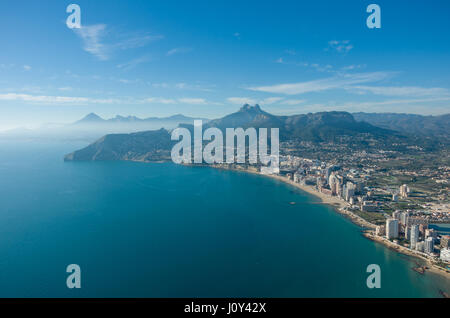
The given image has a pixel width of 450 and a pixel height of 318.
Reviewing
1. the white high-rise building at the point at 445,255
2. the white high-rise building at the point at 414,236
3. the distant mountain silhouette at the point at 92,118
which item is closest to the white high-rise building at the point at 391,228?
the white high-rise building at the point at 414,236

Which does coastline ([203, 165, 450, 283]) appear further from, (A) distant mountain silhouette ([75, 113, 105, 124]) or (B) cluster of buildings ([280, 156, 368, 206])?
(A) distant mountain silhouette ([75, 113, 105, 124])

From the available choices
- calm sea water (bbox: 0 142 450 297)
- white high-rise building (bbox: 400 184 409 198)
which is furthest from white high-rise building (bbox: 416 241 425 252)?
white high-rise building (bbox: 400 184 409 198)

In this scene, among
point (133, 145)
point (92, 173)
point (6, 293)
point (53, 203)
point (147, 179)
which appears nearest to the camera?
point (6, 293)

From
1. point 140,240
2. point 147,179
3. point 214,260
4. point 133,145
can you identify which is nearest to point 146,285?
point 214,260

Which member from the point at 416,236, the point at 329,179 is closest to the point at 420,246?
the point at 416,236

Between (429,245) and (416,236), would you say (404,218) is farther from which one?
(429,245)
